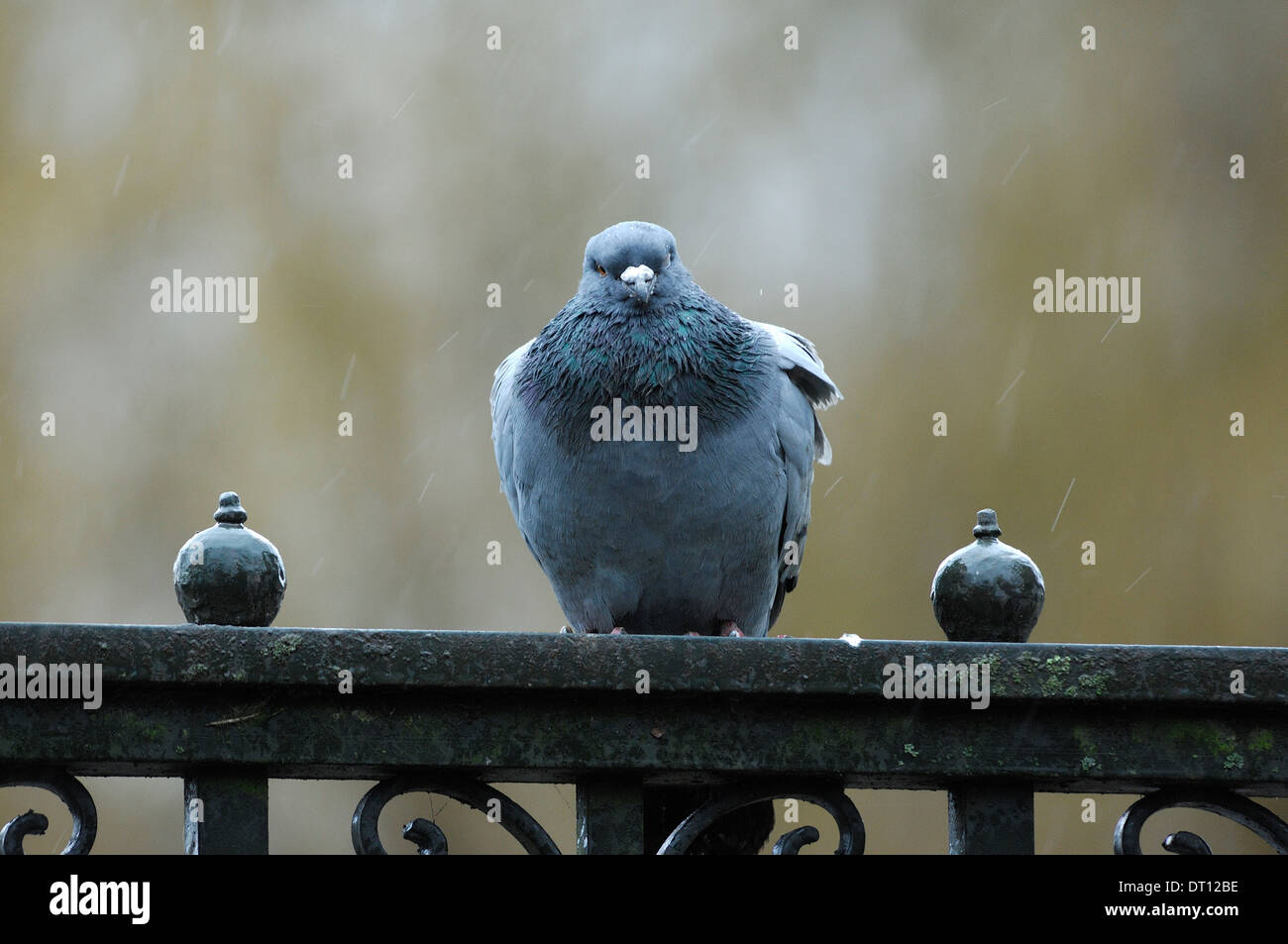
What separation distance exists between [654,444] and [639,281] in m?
0.44

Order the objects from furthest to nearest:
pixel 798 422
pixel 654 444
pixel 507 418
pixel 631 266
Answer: pixel 507 418, pixel 798 422, pixel 631 266, pixel 654 444

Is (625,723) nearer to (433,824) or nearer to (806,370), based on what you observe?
(433,824)

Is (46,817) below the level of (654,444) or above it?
below

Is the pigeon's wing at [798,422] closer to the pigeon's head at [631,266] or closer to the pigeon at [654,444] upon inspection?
the pigeon at [654,444]

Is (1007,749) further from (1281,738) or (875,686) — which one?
(1281,738)

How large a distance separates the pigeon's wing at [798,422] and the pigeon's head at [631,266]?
1.07ft

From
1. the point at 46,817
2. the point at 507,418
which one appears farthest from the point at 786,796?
the point at 507,418

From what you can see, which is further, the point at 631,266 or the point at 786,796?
the point at 631,266

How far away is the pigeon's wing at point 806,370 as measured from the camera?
4.13m

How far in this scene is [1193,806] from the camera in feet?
6.58
